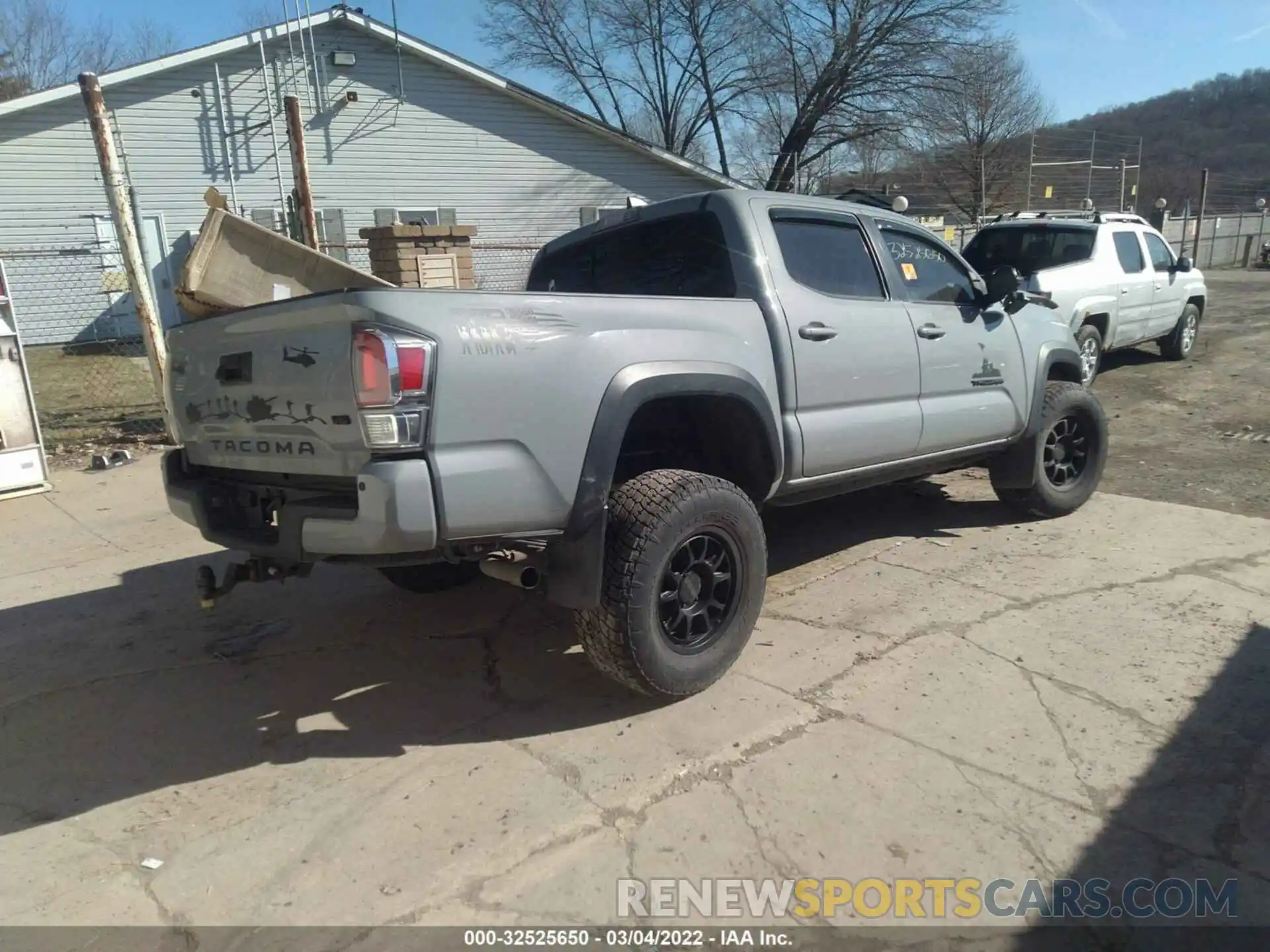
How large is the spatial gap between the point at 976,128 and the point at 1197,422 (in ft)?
95.0

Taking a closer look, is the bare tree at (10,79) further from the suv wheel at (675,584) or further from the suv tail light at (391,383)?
the suv wheel at (675,584)

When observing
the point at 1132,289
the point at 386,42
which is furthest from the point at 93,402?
the point at 1132,289

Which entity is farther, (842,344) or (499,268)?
(499,268)

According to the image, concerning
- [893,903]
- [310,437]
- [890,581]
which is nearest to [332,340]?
[310,437]

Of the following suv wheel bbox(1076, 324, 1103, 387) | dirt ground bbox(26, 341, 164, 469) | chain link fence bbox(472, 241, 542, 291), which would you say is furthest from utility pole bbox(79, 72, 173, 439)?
suv wheel bbox(1076, 324, 1103, 387)

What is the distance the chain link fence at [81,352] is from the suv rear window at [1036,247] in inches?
348

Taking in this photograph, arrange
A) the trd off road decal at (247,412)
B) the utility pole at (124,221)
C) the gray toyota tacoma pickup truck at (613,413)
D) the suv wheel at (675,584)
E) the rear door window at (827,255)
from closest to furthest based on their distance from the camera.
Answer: the gray toyota tacoma pickup truck at (613,413) < the trd off road decal at (247,412) < the suv wheel at (675,584) < the rear door window at (827,255) < the utility pole at (124,221)

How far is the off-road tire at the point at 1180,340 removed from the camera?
11.0 meters

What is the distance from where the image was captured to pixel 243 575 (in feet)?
10.6

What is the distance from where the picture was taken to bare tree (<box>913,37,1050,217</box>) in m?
27.7

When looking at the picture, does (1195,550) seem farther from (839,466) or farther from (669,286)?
(669,286)

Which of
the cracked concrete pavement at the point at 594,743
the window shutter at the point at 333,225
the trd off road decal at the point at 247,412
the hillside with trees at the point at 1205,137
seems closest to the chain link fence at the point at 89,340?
the window shutter at the point at 333,225

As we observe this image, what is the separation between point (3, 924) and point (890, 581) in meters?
3.87

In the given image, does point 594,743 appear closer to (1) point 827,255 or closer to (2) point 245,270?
(1) point 827,255
